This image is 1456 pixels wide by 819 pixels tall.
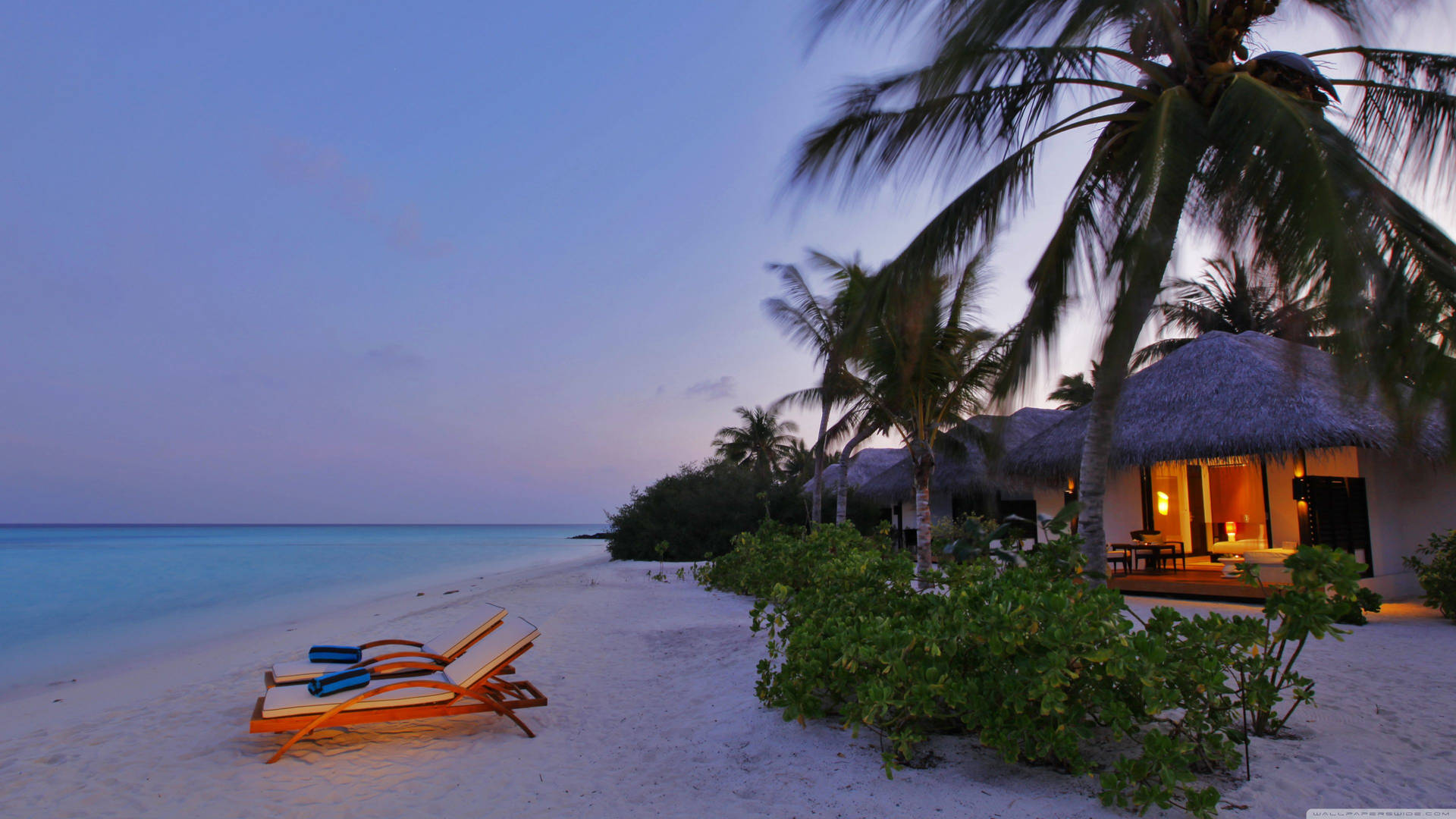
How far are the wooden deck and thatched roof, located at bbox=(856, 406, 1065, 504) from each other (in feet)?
8.97

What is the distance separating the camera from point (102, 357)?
1711cm

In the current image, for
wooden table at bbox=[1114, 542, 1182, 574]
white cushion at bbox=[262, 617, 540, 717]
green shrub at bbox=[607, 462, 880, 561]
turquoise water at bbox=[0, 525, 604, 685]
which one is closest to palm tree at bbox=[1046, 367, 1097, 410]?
green shrub at bbox=[607, 462, 880, 561]

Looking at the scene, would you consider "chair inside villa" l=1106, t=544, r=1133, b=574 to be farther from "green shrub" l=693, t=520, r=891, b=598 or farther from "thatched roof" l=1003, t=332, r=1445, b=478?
"green shrub" l=693, t=520, r=891, b=598

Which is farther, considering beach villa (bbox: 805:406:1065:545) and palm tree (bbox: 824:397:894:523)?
beach villa (bbox: 805:406:1065:545)

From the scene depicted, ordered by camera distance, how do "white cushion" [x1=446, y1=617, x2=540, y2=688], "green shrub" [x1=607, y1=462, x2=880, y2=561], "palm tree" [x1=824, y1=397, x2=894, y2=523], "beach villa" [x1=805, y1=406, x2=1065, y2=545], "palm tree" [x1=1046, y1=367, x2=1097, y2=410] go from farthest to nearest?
"palm tree" [x1=1046, y1=367, x2=1097, y2=410] < "green shrub" [x1=607, y1=462, x2=880, y2=561] < "beach villa" [x1=805, y1=406, x2=1065, y2=545] < "palm tree" [x1=824, y1=397, x2=894, y2=523] < "white cushion" [x1=446, y1=617, x2=540, y2=688]

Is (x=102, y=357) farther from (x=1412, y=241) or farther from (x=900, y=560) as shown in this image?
(x=1412, y=241)

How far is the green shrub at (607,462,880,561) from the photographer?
17484 millimetres

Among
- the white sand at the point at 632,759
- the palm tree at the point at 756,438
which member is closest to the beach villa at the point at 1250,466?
the white sand at the point at 632,759

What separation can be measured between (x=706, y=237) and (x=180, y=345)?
14.8m

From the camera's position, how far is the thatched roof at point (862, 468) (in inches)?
815

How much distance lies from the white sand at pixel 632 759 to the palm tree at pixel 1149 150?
4.99ft

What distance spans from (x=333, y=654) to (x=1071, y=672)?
162 inches

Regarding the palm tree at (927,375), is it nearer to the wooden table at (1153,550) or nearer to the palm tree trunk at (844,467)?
the wooden table at (1153,550)

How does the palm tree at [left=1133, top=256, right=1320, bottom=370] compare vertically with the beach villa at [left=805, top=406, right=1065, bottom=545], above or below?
above
